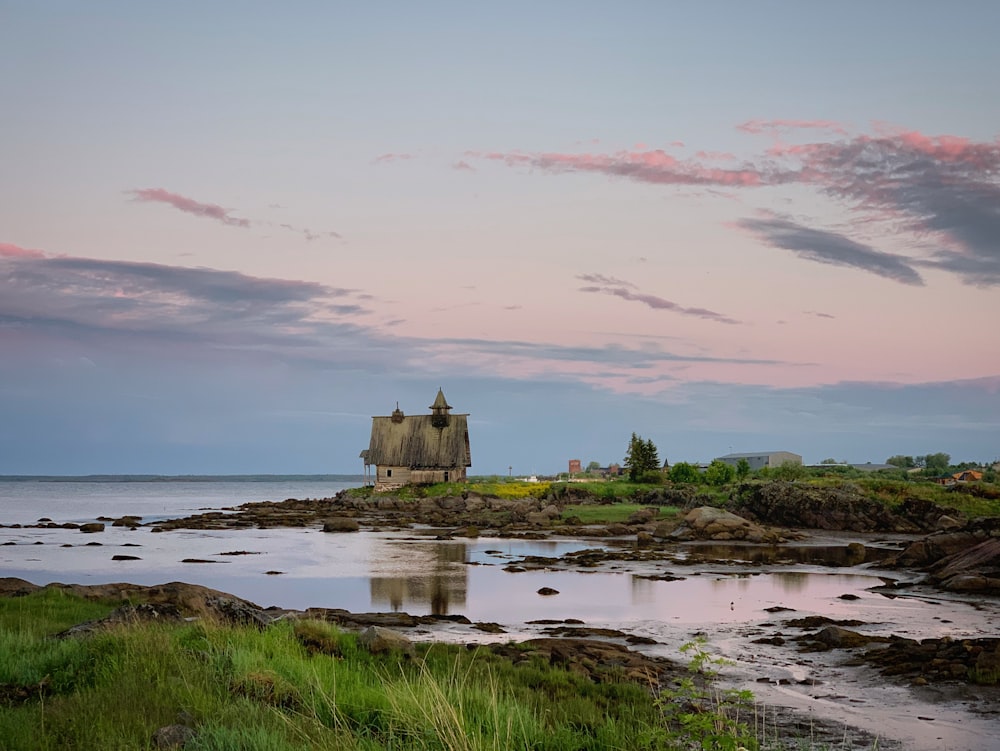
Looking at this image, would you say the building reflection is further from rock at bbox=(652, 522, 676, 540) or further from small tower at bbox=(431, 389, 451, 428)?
small tower at bbox=(431, 389, 451, 428)

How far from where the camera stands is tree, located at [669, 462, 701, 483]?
86.0 m

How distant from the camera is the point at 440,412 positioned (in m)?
94.2

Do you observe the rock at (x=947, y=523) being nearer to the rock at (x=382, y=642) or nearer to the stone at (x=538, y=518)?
the stone at (x=538, y=518)

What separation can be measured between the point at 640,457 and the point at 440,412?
22427 millimetres

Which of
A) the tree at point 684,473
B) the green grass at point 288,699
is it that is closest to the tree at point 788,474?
the tree at point 684,473

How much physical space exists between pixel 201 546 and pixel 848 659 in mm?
37027

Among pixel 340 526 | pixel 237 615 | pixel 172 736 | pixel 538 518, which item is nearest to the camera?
pixel 172 736

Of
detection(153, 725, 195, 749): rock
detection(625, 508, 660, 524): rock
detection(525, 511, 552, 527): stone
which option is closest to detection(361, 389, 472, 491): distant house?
detection(525, 511, 552, 527): stone

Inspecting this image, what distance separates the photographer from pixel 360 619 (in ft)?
70.8

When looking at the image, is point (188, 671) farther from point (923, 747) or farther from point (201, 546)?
point (201, 546)

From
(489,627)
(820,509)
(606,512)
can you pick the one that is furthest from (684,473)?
(489,627)

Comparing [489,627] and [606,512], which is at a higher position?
[489,627]

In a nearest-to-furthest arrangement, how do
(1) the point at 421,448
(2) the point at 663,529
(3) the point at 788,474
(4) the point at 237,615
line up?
(4) the point at 237,615 < (2) the point at 663,529 < (3) the point at 788,474 < (1) the point at 421,448

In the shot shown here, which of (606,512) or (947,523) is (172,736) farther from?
(606,512)
